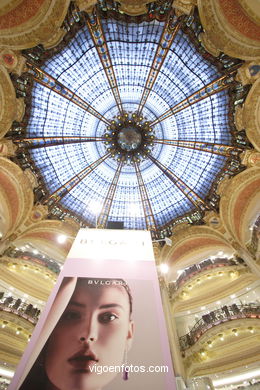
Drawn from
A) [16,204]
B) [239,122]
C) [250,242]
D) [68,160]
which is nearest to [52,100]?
[68,160]

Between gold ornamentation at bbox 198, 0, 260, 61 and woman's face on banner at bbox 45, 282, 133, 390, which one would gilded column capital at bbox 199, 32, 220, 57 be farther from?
woman's face on banner at bbox 45, 282, 133, 390

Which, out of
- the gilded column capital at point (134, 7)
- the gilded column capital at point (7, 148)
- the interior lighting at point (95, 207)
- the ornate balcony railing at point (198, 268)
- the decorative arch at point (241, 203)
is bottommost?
the ornate balcony railing at point (198, 268)

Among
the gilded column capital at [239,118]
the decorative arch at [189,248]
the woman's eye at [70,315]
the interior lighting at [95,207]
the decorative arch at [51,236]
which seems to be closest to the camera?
the woman's eye at [70,315]

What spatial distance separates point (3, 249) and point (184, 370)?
14115 millimetres

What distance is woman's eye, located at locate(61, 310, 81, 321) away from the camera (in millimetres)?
4094

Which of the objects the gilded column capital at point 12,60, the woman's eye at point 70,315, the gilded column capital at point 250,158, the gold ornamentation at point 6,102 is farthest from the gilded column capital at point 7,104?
the gilded column capital at point 250,158

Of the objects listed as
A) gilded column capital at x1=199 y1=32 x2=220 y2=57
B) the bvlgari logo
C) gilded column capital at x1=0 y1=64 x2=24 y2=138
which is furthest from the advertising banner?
gilded column capital at x1=199 y1=32 x2=220 y2=57

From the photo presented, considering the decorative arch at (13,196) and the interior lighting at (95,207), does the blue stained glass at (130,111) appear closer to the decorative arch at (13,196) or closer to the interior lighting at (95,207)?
the interior lighting at (95,207)

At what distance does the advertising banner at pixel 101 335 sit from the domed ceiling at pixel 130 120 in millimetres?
13622

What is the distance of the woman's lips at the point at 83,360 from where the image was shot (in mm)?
3391

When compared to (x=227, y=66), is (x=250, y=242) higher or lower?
lower

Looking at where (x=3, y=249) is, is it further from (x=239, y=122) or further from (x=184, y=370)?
(x=239, y=122)

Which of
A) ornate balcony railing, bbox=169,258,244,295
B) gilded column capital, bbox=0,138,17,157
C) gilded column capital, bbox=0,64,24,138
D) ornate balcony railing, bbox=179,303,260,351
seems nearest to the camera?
gilded column capital, bbox=0,64,24,138

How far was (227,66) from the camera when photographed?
13.3 meters
